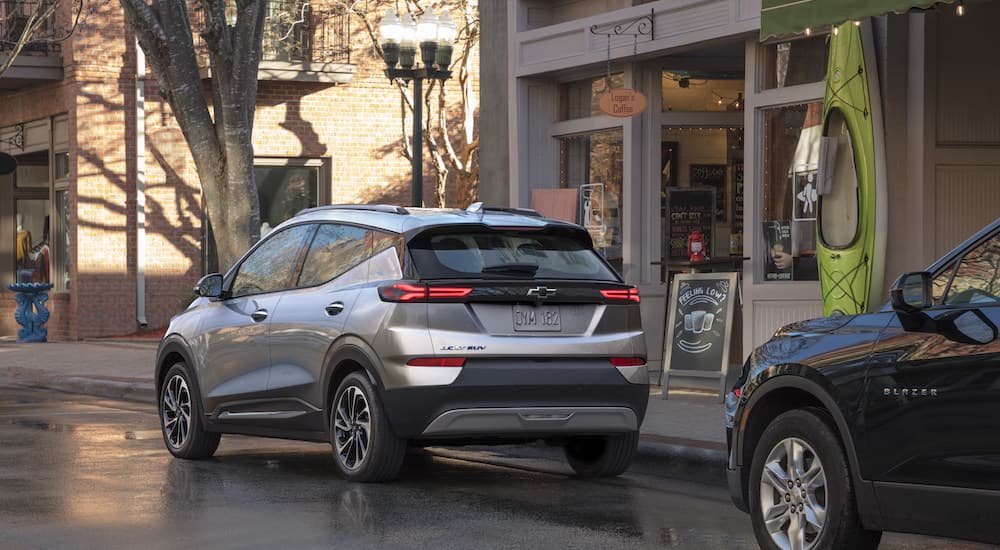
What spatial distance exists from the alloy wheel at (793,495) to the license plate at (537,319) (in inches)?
101

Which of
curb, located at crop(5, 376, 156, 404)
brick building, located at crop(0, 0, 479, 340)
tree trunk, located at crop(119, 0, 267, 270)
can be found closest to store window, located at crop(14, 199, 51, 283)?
brick building, located at crop(0, 0, 479, 340)

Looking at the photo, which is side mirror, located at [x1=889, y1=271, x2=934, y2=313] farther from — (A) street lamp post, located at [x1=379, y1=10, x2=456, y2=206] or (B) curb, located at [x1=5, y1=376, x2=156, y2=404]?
(A) street lamp post, located at [x1=379, y1=10, x2=456, y2=206]

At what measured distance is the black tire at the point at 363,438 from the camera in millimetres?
9484

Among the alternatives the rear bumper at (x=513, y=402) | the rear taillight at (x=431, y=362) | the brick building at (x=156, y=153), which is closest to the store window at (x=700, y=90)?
the rear bumper at (x=513, y=402)

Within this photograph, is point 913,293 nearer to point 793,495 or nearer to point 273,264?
point 793,495

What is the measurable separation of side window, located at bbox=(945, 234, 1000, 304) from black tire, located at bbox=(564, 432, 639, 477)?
3815 mm

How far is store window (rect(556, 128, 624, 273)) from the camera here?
1691 centimetres

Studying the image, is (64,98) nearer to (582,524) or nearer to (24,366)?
(24,366)

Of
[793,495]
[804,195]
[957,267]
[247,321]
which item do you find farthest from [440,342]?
[804,195]

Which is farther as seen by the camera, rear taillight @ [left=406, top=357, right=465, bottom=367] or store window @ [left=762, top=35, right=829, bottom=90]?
store window @ [left=762, top=35, right=829, bottom=90]

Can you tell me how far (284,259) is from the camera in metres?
10.9

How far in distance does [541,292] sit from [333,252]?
1594mm

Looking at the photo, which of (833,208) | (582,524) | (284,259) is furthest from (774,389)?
(833,208)

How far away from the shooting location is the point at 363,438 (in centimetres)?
970
